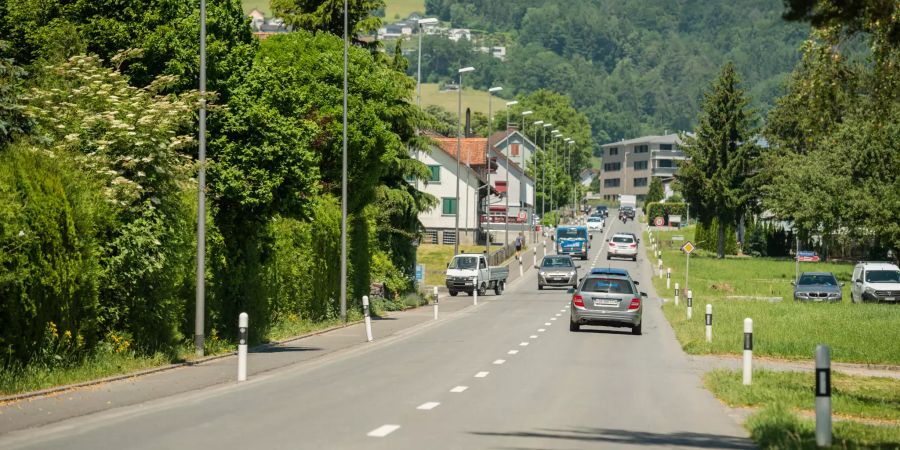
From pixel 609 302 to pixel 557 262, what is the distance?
3375cm

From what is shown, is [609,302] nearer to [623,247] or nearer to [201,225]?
[201,225]

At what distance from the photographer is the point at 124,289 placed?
2200 centimetres

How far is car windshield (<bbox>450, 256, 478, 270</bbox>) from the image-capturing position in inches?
2467

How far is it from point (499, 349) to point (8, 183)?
12853 mm

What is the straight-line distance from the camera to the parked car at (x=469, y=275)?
205ft

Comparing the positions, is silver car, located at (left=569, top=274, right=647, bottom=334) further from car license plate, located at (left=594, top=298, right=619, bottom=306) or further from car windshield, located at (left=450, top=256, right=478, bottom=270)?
car windshield, located at (left=450, top=256, right=478, bottom=270)

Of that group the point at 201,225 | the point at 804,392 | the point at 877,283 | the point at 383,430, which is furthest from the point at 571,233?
the point at 383,430

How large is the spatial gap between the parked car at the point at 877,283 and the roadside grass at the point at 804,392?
27.6m

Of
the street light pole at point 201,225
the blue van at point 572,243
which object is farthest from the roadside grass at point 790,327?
the blue van at point 572,243

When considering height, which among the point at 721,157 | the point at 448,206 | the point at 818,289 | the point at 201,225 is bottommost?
the point at 818,289

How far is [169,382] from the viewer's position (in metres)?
19.3

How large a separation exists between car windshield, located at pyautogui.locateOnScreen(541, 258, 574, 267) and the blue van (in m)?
29.2

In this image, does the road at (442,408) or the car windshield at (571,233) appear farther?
the car windshield at (571,233)

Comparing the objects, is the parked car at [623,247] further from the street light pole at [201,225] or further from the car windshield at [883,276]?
the street light pole at [201,225]
